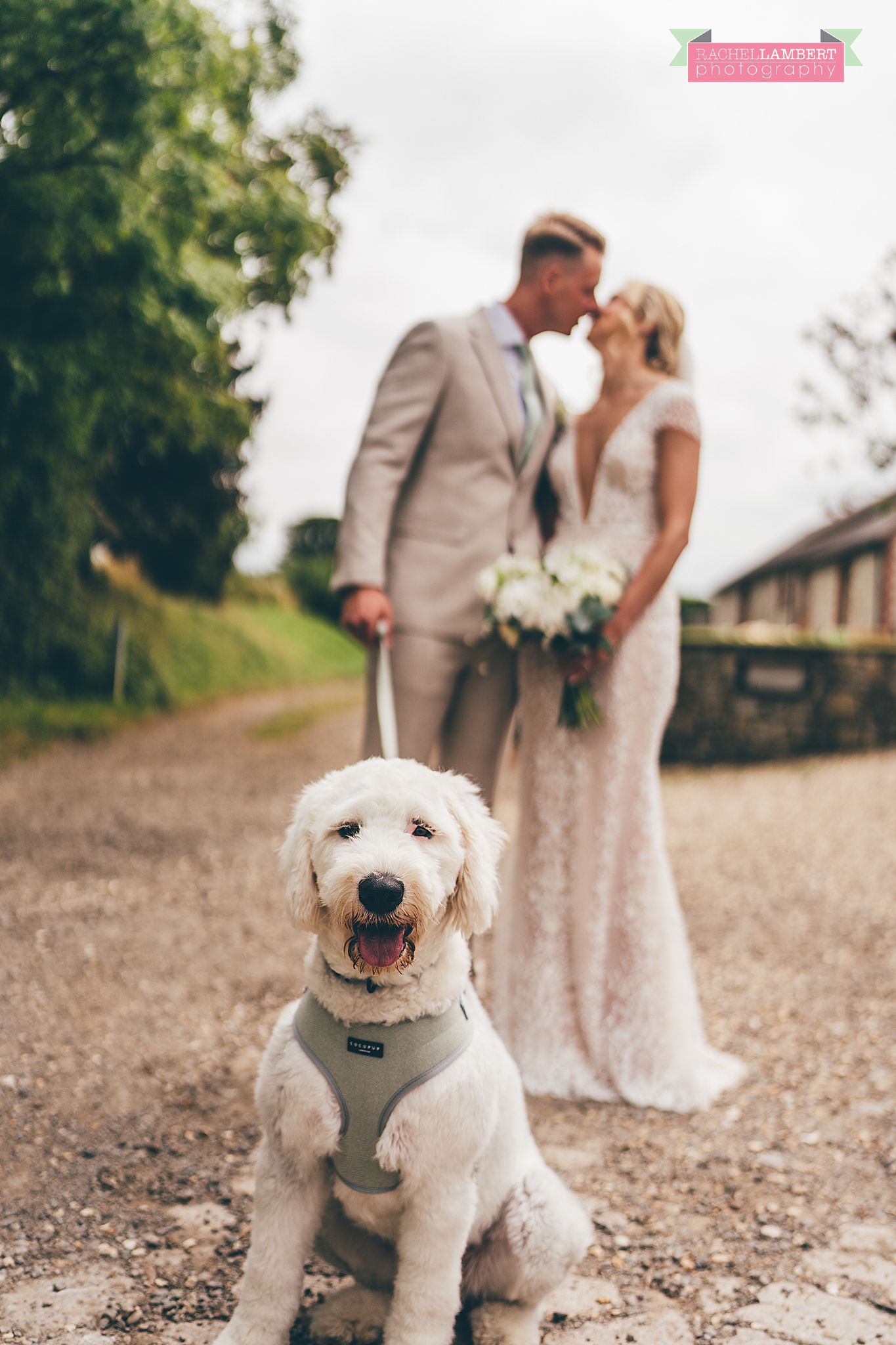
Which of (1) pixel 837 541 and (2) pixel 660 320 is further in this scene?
(1) pixel 837 541

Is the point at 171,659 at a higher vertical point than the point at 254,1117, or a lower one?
higher

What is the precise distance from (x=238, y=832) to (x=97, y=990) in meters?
3.74

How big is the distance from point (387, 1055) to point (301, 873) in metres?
0.42

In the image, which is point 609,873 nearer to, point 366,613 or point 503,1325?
point 366,613

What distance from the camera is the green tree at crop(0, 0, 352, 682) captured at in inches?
277

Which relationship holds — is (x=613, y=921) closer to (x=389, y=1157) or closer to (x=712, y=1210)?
(x=712, y=1210)

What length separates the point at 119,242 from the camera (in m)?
7.88

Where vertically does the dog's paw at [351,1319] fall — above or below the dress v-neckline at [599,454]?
below

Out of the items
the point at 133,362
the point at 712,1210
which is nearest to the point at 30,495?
the point at 133,362

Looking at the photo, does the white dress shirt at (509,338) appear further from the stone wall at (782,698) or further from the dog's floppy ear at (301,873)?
the stone wall at (782,698)

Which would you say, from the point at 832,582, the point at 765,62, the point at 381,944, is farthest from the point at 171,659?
the point at 832,582

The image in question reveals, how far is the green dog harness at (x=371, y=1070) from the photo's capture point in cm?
215

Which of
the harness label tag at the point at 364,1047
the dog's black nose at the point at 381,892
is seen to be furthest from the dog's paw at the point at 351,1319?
the dog's black nose at the point at 381,892

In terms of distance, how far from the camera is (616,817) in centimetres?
407
